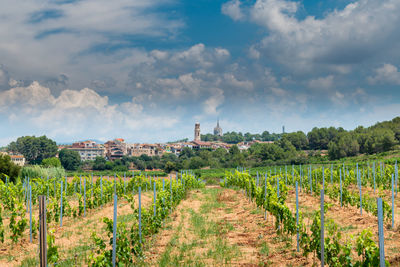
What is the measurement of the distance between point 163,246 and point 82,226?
12.9 feet

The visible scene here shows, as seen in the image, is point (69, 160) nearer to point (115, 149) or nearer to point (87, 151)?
point (115, 149)

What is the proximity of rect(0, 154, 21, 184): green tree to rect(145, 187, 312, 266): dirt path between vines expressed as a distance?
651 inches

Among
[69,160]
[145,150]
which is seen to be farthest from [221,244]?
[145,150]

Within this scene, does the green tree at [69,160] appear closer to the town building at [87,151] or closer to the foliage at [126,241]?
the town building at [87,151]

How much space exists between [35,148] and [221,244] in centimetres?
9635

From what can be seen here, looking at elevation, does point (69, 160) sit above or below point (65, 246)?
above

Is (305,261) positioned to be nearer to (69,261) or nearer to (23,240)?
(69,261)

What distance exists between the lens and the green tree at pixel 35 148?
92.6 m

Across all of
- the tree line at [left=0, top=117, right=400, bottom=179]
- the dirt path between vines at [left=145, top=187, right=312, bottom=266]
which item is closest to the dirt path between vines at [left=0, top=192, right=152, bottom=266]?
the dirt path between vines at [left=145, top=187, right=312, bottom=266]

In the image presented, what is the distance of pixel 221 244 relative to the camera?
26.4 feet

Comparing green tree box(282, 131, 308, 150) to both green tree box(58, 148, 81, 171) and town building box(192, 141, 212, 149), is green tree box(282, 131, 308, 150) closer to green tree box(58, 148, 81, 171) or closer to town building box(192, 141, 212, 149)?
Result: town building box(192, 141, 212, 149)

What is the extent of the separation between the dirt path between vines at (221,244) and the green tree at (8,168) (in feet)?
54.2

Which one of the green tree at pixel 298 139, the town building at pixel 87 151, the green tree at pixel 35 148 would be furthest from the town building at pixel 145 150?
the green tree at pixel 298 139

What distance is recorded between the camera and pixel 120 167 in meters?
77.4
